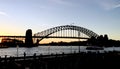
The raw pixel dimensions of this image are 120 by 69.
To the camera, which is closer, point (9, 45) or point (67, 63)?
point (67, 63)

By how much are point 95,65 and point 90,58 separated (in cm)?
149

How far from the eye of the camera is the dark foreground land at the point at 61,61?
26984 mm

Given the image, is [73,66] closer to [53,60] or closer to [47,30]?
[53,60]

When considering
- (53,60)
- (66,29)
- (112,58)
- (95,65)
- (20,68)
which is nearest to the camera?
(20,68)

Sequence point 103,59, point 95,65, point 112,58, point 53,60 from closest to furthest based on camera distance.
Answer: point 53,60 → point 95,65 → point 103,59 → point 112,58

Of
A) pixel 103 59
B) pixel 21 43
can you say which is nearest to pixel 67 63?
pixel 103 59

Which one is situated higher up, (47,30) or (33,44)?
(47,30)

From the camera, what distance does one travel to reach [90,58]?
40406 millimetres

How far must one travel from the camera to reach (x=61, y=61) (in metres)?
33.0

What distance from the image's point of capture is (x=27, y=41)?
187250mm

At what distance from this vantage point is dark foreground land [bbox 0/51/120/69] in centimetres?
2698

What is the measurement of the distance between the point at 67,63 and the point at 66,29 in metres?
152

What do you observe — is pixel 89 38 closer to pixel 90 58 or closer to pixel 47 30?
pixel 47 30

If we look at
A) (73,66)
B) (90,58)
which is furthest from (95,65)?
(73,66)
